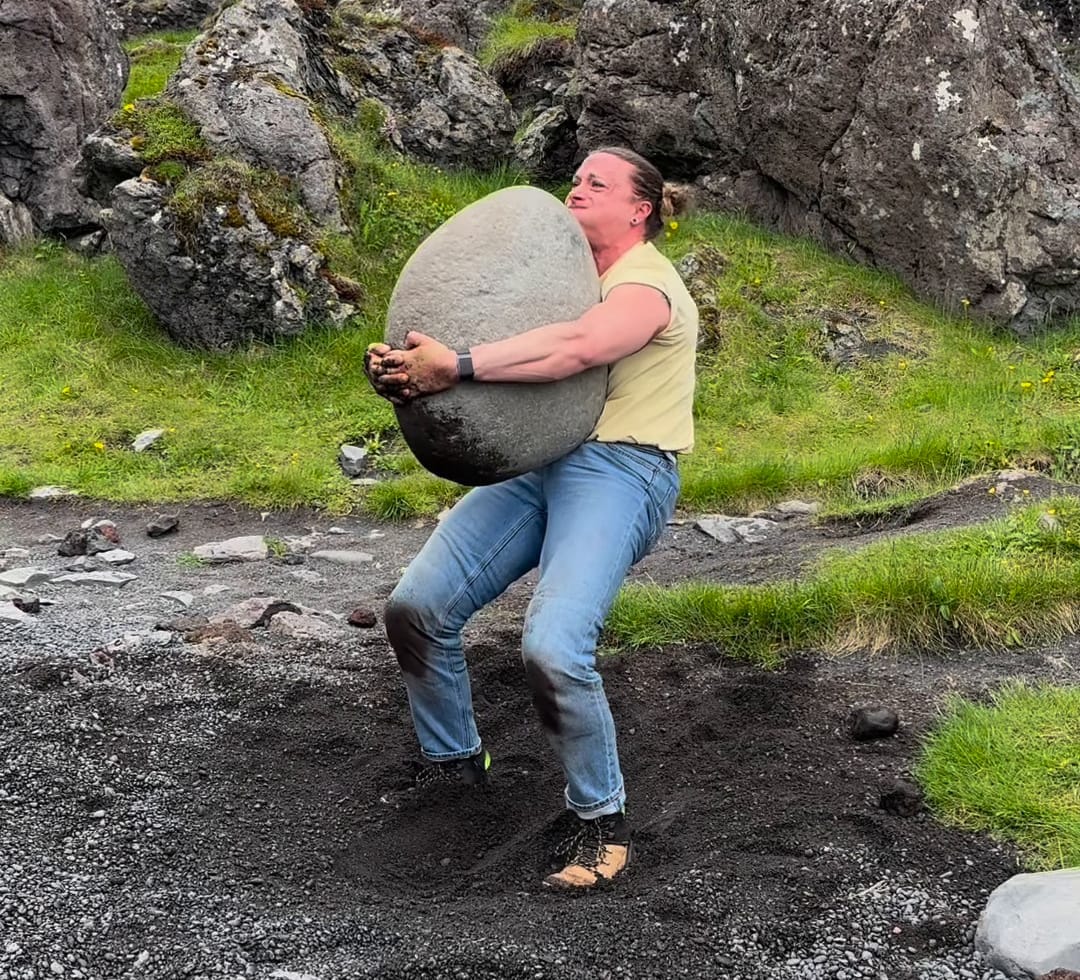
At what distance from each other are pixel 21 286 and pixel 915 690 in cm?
996

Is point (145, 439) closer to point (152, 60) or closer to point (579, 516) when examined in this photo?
point (579, 516)

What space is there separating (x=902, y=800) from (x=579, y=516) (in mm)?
1472

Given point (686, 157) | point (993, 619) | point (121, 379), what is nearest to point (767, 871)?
point (993, 619)

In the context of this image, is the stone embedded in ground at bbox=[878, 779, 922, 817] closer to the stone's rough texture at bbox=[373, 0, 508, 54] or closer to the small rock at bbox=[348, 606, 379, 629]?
the small rock at bbox=[348, 606, 379, 629]

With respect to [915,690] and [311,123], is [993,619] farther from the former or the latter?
[311,123]

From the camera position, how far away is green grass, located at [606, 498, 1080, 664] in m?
5.56

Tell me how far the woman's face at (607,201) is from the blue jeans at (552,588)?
0.77 m

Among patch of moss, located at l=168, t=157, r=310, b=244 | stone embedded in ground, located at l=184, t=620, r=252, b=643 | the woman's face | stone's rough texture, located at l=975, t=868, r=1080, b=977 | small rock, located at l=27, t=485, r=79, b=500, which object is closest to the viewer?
stone's rough texture, located at l=975, t=868, r=1080, b=977

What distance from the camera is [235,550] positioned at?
7754 millimetres

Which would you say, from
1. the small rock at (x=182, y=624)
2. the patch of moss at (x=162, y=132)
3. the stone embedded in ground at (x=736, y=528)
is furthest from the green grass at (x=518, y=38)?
the small rock at (x=182, y=624)

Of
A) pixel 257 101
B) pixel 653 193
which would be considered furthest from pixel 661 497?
pixel 257 101

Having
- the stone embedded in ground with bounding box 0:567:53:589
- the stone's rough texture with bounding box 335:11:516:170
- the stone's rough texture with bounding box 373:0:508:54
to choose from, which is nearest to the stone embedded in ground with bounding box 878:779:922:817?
the stone embedded in ground with bounding box 0:567:53:589

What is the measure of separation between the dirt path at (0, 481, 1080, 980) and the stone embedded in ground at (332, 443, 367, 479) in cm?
286

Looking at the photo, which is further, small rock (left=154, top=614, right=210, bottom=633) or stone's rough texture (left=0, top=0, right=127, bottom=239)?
stone's rough texture (left=0, top=0, right=127, bottom=239)
